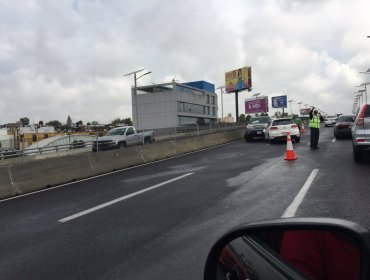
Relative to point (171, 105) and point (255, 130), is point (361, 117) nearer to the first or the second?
point (255, 130)

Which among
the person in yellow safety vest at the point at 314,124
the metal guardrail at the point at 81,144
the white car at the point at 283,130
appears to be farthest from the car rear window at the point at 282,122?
the metal guardrail at the point at 81,144

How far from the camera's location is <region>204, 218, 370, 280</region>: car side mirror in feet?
4.92

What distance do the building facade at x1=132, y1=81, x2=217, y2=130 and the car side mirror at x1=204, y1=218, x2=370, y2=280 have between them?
10403 centimetres

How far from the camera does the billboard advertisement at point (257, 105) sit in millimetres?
84375

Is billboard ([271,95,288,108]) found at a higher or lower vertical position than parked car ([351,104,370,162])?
higher

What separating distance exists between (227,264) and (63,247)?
166 inches

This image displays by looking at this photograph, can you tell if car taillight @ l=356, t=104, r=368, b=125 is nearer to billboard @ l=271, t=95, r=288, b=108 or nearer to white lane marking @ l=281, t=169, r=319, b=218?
white lane marking @ l=281, t=169, r=319, b=218

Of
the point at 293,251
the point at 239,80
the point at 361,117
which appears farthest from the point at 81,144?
the point at 239,80

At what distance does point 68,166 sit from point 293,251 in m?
12.4

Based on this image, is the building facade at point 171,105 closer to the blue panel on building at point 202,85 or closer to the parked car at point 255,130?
the blue panel on building at point 202,85

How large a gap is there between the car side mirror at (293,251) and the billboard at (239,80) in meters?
79.6

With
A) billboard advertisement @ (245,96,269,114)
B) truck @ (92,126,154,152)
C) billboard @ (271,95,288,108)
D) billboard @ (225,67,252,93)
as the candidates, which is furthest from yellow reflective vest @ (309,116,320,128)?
billboard @ (271,95,288,108)

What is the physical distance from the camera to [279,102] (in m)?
107

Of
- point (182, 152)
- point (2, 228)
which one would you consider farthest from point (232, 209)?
point (182, 152)
